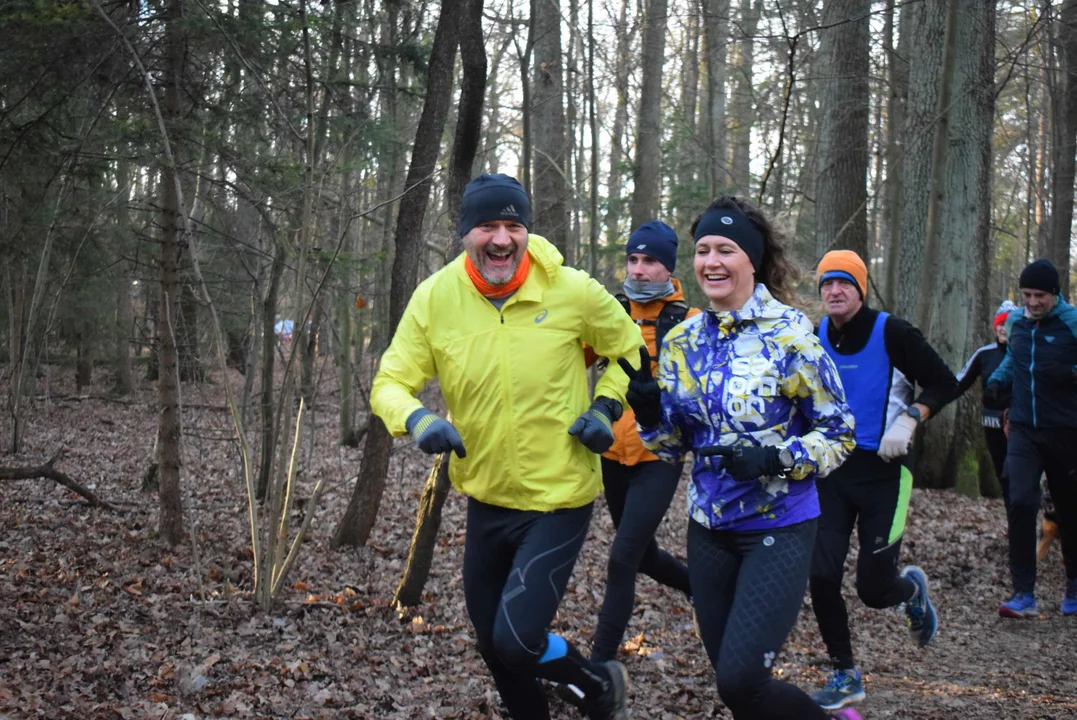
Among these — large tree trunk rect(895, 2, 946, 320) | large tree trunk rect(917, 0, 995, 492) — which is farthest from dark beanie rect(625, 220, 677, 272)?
large tree trunk rect(895, 2, 946, 320)

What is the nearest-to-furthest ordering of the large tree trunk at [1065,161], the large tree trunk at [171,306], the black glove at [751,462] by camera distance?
the black glove at [751,462] → the large tree trunk at [171,306] → the large tree trunk at [1065,161]

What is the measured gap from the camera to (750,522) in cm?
343

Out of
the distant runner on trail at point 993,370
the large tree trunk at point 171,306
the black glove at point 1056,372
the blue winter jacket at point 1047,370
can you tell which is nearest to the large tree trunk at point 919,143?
the distant runner on trail at point 993,370

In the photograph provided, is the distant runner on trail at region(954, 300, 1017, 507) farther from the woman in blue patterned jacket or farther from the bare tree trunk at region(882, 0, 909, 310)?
the bare tree trunk at region(882, 0, 909, 310)

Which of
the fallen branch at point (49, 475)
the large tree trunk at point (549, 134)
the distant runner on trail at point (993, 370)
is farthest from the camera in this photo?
the large tree trunk at point (549, 134)

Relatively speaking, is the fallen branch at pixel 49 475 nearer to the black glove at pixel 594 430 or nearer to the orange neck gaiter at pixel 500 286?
the orange neck gaiter at pixel 500 286

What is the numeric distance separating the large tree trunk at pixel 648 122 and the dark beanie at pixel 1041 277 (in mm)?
9725

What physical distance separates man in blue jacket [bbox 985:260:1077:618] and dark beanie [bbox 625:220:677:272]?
124 inches

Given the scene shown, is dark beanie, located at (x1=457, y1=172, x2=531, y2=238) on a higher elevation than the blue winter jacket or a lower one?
higher

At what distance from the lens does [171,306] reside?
800 centimetres

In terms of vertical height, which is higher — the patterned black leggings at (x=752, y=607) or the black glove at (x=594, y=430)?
the black glove at (x=594, y=430)

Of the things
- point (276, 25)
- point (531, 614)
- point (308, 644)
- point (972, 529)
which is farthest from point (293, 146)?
point (972, 529)

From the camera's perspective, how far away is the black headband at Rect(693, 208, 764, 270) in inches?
144

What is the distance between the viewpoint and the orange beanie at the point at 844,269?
4.90 meters
